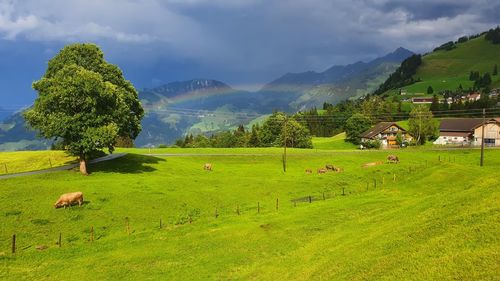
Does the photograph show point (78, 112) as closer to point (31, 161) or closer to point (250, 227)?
point (31, 161)

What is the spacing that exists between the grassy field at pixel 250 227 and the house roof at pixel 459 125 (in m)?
109

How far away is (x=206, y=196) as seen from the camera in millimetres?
66750

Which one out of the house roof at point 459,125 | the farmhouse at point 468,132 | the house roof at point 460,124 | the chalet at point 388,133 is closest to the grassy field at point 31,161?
the chalet at point 388,133

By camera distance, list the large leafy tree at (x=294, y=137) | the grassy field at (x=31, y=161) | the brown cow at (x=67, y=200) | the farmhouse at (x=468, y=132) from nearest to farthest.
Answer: the brown cow at (x=67, y=200) → the grassy field at (x=31, y=161) → the farmhouse at (x=468, y=132) → the large leafy tree at (x=294, y=137)

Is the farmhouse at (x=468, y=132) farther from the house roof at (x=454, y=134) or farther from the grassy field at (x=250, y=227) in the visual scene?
the grassy field at (x=250, y=227)

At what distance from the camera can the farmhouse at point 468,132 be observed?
166625 millimetres

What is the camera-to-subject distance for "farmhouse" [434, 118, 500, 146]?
166625mm

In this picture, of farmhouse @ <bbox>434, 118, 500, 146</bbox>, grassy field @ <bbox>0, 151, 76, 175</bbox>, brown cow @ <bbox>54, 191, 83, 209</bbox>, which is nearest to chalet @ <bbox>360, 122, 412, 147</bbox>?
farmhouse @ <bbox>434, 118, 500, 146</bbox>

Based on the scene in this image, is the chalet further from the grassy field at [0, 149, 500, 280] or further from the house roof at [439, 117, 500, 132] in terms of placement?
the grassy field at [0, 149, 500, 280]

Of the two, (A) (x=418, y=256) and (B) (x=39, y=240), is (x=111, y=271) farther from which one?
(A) (x=418, y=256)

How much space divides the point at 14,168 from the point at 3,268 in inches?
2232

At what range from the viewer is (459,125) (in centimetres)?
18562

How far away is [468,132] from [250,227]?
16082 cm

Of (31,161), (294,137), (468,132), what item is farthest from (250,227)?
(468,132)
